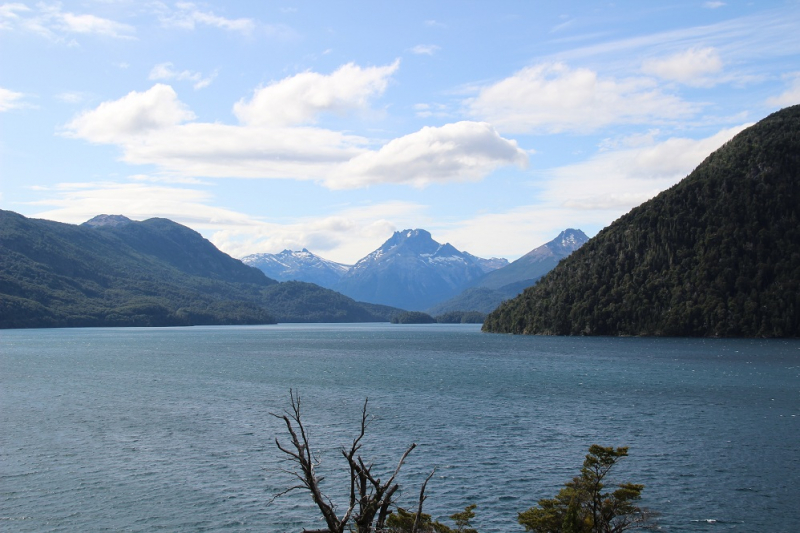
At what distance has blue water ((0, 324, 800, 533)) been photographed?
41.2 meters

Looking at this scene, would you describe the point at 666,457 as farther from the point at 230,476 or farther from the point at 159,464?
the point at 159,464

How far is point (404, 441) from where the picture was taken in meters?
59.6

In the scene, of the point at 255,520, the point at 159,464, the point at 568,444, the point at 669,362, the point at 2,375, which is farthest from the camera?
the point at 669,362

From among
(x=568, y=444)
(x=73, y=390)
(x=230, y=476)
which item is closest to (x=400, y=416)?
(x=568, y=444)

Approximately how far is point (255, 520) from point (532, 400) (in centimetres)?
5236

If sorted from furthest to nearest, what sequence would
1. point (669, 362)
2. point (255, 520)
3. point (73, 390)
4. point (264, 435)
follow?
point (669, 362)
point (73, 390)
point (264, 435)
point (255, 520)

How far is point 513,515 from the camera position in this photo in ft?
131

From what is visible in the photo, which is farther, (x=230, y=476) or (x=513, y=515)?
(x=230, y=476)

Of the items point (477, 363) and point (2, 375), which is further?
point (477, 363)

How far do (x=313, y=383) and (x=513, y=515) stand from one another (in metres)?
71.5

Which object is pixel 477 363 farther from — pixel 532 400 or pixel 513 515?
pixel 513 515

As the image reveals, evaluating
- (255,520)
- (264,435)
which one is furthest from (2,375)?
(255,520)

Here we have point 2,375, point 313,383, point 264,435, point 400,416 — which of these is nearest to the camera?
point 264,435

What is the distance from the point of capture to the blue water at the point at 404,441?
41.2 metres
